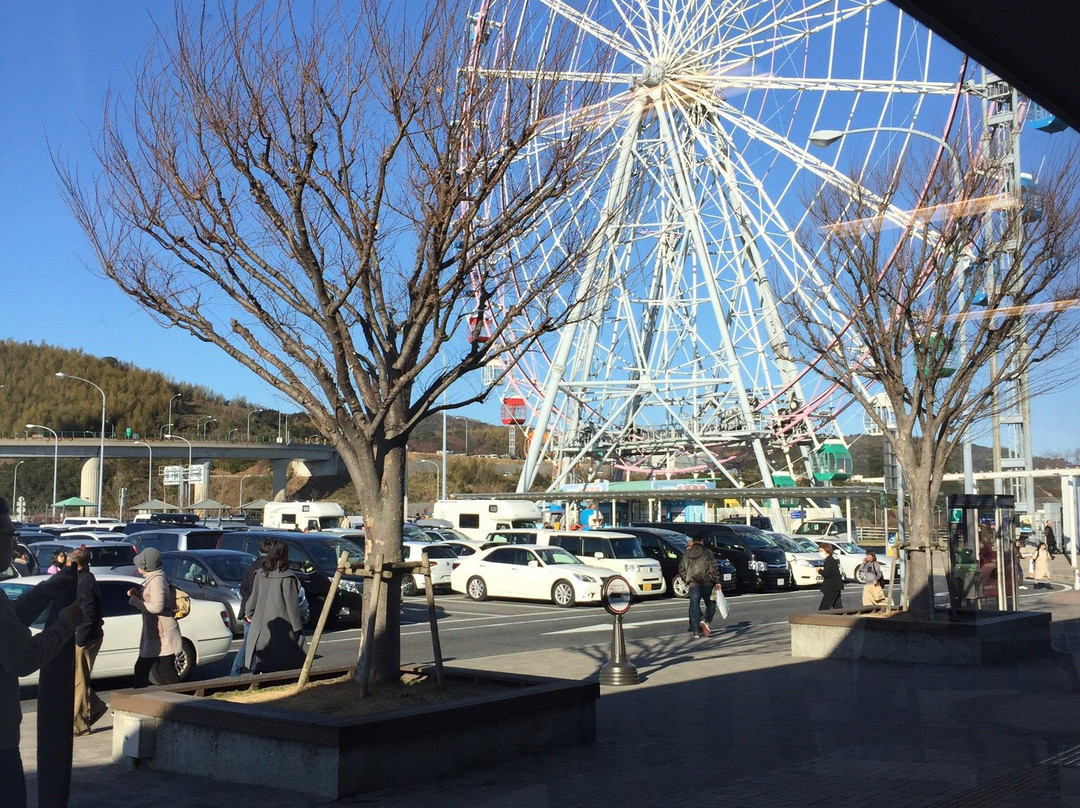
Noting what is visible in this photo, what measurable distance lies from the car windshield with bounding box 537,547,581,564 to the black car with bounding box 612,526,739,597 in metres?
3.13

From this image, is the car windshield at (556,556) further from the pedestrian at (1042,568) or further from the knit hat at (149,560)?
the knit hat at (149,560)

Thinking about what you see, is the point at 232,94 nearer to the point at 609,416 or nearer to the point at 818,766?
the point at 818,766

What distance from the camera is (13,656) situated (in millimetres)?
4164

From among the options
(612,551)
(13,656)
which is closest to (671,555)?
(612,551)

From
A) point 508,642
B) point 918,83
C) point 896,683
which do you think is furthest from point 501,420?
point 896,683

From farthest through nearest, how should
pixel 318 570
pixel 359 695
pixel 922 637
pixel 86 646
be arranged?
1. pixel 318 570
2. pixel 922 637
3. pixel 86 646
4. pixel 359 695

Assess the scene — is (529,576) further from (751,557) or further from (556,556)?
(751,557)

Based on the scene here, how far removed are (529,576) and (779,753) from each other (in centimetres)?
1714

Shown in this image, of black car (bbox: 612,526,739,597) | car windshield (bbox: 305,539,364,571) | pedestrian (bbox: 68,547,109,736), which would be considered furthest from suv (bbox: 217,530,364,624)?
pedestrian (bbox: 68,547,109,736)

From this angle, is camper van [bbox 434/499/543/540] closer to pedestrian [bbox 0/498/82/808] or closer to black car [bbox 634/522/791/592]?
black car [bbox 634/522/791/592]

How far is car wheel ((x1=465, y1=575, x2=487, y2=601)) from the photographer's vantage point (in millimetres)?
26859

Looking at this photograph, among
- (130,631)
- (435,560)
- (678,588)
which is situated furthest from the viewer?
(435,560)

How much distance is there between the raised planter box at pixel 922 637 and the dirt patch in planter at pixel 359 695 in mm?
7062

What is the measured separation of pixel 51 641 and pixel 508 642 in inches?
564
